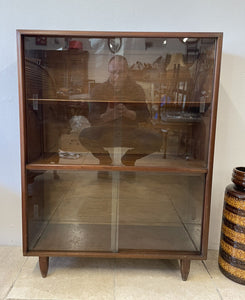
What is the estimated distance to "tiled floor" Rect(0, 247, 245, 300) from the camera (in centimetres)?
139

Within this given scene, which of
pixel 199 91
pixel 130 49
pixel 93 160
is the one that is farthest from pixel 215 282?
pixel 130 49

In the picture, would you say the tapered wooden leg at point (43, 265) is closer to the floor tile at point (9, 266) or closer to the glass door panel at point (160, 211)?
the floor tile at point (9, 266)

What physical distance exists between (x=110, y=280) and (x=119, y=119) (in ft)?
3.14

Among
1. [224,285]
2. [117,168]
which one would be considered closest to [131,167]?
[117,168]

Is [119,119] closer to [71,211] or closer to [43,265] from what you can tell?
[71,211]

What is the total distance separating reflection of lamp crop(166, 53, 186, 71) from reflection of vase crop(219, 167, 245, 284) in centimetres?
71

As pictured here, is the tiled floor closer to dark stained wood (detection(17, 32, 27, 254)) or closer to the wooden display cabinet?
the wooden display cabinet

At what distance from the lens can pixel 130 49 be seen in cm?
139

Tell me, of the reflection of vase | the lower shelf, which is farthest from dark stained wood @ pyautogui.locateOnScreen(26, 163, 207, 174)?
the lower shelf

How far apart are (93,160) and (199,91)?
735mm

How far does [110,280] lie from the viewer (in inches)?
59.0

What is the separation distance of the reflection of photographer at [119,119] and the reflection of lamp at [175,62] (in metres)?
0.22

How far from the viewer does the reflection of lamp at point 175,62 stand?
1.43 metres

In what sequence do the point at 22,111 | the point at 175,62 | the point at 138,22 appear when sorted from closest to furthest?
the point at 22,111
the point at 175,62
the point at 138,22
